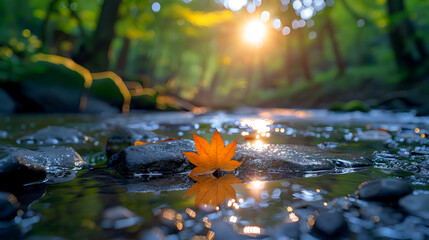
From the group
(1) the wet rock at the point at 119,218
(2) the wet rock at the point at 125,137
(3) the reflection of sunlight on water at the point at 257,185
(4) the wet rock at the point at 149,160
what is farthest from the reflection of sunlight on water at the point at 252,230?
(2) the wet rock at the point at 125,137

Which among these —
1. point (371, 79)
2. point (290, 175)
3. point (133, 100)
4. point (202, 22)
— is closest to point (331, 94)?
point (371, 79)

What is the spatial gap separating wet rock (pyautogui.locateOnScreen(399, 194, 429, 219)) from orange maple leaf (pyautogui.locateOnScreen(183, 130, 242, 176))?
A: 0.75 metres

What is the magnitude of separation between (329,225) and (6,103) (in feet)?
30.5

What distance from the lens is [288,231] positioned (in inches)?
35.7

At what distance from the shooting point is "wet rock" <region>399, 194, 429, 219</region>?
1005mm

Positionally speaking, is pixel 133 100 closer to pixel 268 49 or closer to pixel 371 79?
pixel 371 79

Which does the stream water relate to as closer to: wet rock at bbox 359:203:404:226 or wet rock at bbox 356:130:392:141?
wet rock at bbox 359:203:404:226

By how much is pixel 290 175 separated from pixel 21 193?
1363mm

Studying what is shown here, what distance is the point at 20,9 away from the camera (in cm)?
1645

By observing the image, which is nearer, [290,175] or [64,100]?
[290,175]

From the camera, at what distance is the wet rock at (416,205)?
1005 millimetres

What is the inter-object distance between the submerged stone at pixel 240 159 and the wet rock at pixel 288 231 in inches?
33.3

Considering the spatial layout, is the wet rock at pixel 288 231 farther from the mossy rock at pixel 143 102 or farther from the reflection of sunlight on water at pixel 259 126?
the mossy rock at pixel 143 102

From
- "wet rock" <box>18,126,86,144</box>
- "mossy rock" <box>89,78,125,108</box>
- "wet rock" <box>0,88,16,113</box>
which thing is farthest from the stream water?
"mossy rock" <box>89,78,125,108</box>
